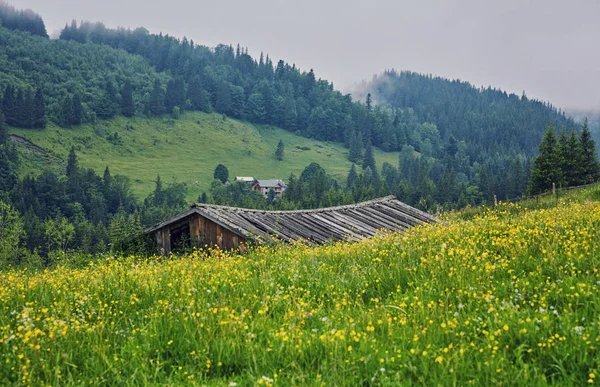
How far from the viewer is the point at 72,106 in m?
199

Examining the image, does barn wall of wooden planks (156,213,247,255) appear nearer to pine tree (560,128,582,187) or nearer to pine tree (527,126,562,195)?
pine tree (527,126,562,195)

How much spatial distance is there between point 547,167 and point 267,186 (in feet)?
369

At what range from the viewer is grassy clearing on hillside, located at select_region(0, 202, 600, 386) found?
15.6 feet

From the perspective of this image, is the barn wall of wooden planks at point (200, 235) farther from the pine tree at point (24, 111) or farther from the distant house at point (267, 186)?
the pine tree at point (24, 111)

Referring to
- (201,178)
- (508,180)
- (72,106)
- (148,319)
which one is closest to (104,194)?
(201,178)

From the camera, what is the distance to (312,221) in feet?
87.4

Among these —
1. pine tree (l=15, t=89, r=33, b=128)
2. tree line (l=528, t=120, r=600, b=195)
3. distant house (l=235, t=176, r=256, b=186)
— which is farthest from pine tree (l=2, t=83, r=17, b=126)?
tree line (l=528, t=120, r=600, b=195)

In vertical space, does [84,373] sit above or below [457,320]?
below

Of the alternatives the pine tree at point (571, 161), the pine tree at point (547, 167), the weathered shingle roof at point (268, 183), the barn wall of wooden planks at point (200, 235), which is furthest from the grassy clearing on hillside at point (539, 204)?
the weathered shingle roof at point (268, 183)

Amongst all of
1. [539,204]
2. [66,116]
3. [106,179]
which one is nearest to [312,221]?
[539,204]

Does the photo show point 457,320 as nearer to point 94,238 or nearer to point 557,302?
point 557,302

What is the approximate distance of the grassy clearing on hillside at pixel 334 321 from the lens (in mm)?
4746

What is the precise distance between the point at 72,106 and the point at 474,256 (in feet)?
706

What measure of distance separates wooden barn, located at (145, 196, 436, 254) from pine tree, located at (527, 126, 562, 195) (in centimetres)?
5822
